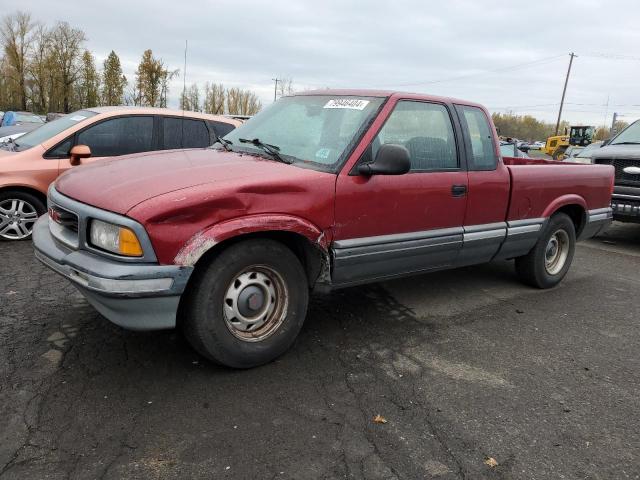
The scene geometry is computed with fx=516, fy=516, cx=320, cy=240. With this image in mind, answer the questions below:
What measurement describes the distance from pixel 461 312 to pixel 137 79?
43.4 metres

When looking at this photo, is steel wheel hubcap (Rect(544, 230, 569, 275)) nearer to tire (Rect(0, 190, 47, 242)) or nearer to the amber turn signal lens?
the amber turn signal lens

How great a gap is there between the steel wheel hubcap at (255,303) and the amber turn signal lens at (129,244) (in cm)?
→ 58

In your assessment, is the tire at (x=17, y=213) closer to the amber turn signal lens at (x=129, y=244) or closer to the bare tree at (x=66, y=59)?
the amber turn signal lens at (x=129, y=244)

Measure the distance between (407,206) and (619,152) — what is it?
5949mm

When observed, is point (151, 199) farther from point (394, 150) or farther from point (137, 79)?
point (137, 79)

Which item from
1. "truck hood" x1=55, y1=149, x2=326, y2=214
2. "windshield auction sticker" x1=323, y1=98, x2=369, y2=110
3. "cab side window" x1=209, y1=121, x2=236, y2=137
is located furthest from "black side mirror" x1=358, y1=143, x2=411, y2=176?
"cab side window" x1=209, y1=121, x2=236, y2=137

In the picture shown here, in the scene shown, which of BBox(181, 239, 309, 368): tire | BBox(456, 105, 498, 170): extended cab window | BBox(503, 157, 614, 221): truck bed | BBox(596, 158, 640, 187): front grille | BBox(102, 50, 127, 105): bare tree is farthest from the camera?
BBox(102, 50, 127, 105): bare tree

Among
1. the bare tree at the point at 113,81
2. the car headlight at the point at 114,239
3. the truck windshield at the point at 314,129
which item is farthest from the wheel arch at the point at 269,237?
the bare tree at the point at 113,81

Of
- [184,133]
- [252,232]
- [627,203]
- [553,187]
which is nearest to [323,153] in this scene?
[252,232]

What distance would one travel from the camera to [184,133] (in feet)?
22.8

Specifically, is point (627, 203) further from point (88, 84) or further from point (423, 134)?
point (88, 84)

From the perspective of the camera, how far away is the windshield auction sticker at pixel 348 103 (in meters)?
3.86

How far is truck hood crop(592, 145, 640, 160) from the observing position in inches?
309

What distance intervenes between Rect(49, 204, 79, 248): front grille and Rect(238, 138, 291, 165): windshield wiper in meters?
1.37
